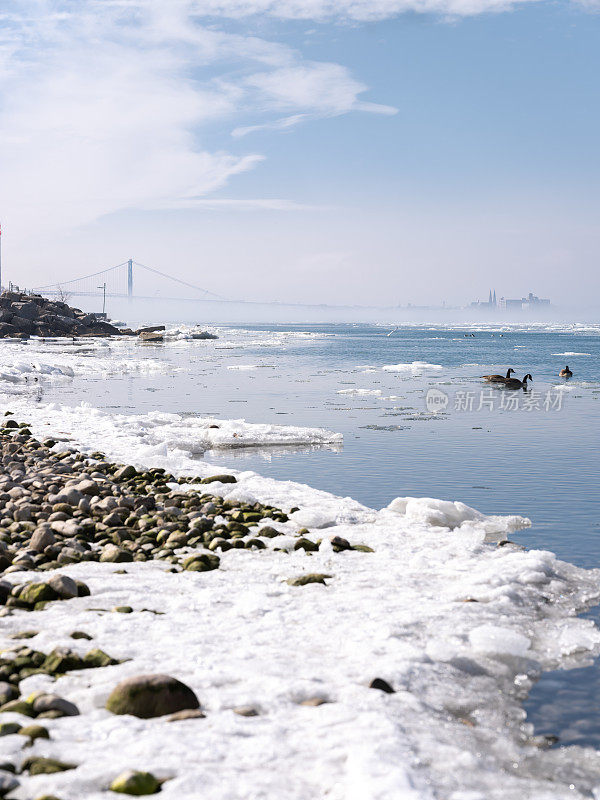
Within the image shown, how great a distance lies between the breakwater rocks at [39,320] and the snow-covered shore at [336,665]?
64295 millimetres

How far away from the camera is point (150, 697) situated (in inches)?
138

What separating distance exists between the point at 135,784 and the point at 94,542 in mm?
3933

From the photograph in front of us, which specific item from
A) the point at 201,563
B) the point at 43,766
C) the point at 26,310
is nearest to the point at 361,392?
the point at 201,563

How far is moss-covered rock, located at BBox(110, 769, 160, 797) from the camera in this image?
2.81 meters

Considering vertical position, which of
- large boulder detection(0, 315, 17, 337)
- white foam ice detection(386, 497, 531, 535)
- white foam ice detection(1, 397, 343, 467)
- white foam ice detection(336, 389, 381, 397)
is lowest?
white foam ice detection(386, 497, 531, 535)

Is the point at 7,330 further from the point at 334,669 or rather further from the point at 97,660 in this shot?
the point at 334,669

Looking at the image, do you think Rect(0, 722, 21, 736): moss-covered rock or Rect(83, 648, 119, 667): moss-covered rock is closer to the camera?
Rect(0, 722, 21, 736): moss-covered rock

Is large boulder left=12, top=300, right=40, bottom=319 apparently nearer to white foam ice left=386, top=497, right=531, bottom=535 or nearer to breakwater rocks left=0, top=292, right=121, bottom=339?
breakwater rocks left=0, top=292, right=121, bottom=339

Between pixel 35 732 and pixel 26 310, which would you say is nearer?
pixel 35 732

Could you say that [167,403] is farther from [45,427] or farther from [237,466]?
[237,466]

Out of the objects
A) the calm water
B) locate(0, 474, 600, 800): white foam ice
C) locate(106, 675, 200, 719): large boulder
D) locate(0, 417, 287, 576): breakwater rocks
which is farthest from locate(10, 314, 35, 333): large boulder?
locate(106, 675, 200, 719): large boulder

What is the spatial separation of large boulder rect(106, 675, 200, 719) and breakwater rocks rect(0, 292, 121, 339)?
216 ft

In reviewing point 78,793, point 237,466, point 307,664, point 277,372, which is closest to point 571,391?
point 277,372

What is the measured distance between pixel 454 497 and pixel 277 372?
22326mm
